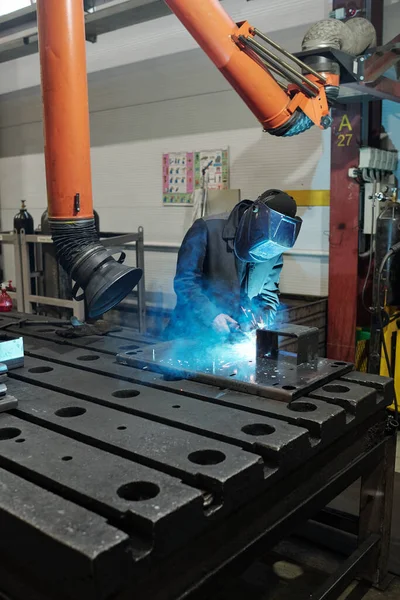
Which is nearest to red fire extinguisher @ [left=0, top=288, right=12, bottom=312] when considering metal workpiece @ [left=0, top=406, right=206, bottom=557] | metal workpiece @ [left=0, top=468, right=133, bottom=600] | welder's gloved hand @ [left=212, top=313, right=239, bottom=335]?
welder's gloved hand @ [left=212, top=313, right=239, bottom=335]

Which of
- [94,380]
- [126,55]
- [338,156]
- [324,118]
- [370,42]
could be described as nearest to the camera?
[94,380]

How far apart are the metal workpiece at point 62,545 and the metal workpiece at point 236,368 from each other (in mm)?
569

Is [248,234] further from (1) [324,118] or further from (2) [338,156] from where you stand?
(2) [338,156]

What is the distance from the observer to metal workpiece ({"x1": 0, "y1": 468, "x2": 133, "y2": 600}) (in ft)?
2.26

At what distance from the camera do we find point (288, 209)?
1.79 meters

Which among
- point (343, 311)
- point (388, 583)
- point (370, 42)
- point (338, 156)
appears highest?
point (370, 42)

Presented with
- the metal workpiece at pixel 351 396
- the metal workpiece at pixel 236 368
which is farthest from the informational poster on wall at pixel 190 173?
the metal workpiece at pixel 351 396

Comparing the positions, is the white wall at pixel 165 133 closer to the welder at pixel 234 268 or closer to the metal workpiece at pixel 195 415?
the welder at pixel 234 268

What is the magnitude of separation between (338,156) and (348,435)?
7.76ft

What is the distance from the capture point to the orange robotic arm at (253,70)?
1.66 metres

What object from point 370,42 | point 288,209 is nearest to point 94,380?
point 288,209

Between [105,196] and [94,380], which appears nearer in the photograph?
[94,380]

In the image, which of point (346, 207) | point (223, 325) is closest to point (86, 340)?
point (223, 325)

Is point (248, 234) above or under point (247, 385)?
above
